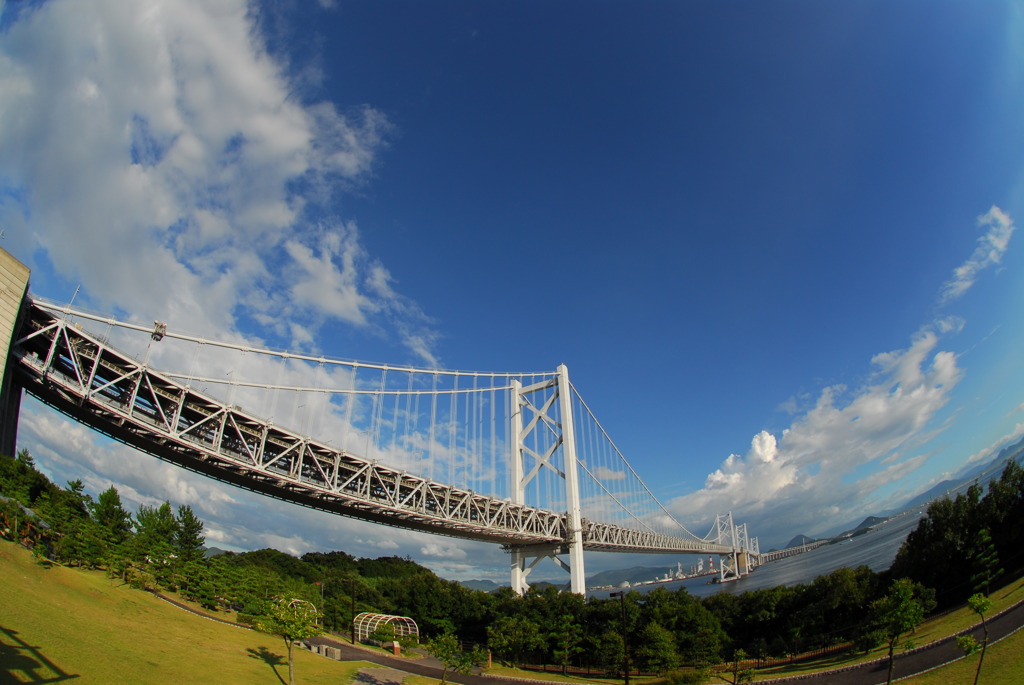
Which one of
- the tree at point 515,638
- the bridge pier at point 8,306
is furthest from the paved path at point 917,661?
the bridge pier at point 8,306

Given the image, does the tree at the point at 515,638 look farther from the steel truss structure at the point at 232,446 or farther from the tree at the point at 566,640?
the steel truss structure at the point at 232,446

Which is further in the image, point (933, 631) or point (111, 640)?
point (933, 631)

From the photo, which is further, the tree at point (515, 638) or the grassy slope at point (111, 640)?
the tree at point (515, 638)

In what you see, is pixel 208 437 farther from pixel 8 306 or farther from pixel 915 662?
pixel 915 662

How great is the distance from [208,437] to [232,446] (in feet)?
4.62

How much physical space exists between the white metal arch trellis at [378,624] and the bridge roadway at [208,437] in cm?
1158

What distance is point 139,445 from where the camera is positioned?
23125 mm

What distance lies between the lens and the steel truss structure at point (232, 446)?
65.9 feet

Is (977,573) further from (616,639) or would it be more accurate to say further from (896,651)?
(616,639)

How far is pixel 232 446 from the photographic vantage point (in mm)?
25219

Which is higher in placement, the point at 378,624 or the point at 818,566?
the point at 818,566

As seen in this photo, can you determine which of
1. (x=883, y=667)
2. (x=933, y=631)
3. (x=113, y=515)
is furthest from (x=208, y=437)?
(x=933, y=631)

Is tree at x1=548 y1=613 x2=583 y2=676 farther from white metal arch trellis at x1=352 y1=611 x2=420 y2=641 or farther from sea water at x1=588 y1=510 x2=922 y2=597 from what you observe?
sea water at x1=588 y1=510 x2=922 y2=597

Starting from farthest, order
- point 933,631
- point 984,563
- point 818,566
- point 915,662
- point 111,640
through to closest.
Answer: point 818,566
point 984,563
point 933,631
point 915,662
point 111,640
